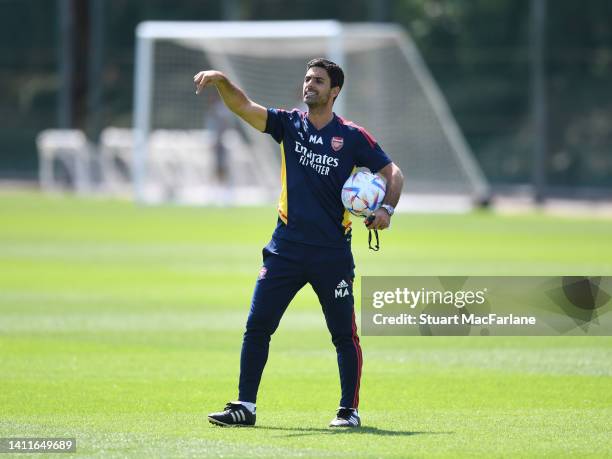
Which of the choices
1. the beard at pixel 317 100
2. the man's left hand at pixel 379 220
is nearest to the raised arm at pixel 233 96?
the beard at pixel 317 100

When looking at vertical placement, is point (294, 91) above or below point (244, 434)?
above

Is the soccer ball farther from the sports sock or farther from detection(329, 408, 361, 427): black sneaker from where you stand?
the sports sock

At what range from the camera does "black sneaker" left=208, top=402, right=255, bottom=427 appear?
27.6ft

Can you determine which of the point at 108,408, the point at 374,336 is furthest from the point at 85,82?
the point at 108,408

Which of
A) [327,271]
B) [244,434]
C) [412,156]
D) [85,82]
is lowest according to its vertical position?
[244,434]

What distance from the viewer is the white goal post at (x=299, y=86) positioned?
108ft

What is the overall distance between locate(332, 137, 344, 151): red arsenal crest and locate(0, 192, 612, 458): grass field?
1776 mm

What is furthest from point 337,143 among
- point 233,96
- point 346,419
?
point 346,419

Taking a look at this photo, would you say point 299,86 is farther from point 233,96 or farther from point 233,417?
point 233,417

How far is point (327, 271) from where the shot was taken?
856 centimetres

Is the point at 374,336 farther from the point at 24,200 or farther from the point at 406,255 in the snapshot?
the point at 24,200

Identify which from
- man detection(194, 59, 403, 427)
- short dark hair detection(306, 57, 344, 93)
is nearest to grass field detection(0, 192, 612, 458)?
man detection(194, 59, 403, 427)

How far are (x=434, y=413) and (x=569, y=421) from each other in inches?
35.7

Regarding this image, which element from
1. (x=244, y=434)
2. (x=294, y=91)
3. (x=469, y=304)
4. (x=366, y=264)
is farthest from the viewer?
(x=294, y=91)
